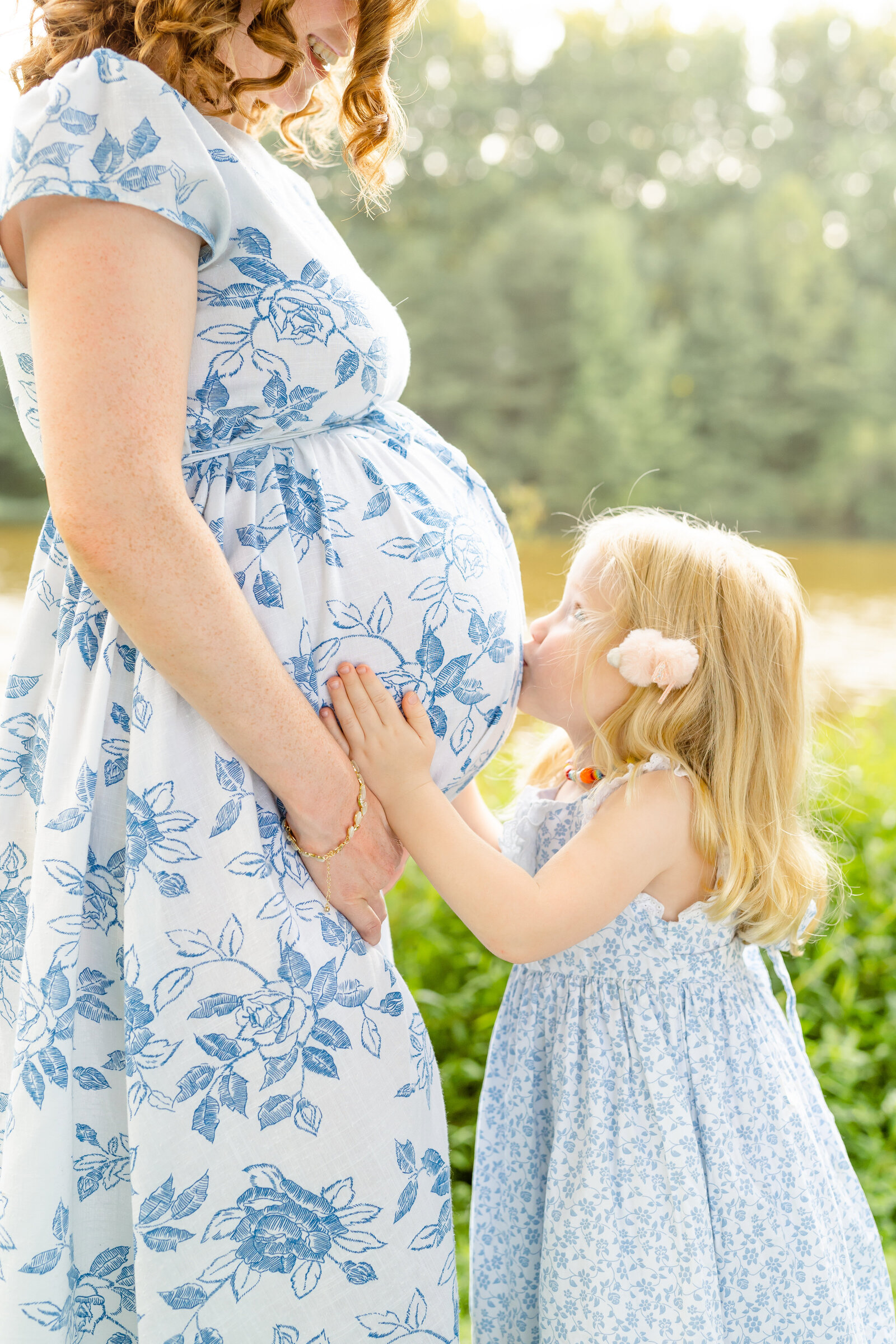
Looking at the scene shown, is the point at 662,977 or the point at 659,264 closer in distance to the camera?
the point at 662,977

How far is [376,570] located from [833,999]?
1972 mm

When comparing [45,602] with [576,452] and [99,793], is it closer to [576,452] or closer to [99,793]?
[99,793]

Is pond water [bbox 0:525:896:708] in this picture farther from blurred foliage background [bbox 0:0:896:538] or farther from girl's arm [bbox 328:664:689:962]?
blurred foliage background [bbox 0:0:896:538]

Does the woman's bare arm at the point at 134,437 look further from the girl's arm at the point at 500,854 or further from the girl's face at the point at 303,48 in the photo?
the girl's face at the point at 303,48

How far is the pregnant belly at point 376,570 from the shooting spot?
36.4 inches

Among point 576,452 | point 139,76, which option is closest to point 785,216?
point 576,452

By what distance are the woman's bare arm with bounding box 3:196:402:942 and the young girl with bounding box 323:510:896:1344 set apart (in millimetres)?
363

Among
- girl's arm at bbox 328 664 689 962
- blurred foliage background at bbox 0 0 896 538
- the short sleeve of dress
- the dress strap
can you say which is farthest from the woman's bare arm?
blurred foliage background at bbox 0 0 896 538

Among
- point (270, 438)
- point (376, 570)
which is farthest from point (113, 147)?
point (376, 570)

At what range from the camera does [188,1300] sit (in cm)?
87

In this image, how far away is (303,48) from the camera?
1007 millimetres

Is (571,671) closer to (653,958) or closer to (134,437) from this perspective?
(653,958)

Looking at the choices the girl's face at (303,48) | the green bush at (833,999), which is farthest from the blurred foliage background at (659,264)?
the girl's face at (303,48)

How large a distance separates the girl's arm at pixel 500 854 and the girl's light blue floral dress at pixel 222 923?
0.05 meters
